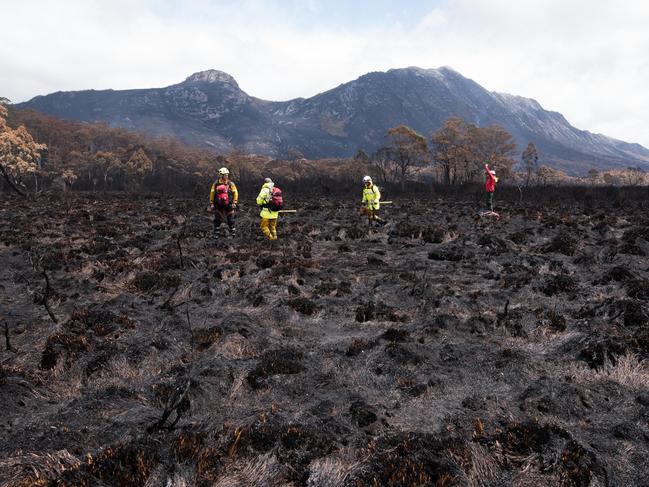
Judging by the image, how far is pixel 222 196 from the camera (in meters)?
13.6

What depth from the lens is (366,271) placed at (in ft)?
36.2

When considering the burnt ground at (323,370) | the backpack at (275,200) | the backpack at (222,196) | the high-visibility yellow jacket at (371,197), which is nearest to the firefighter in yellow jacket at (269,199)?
the backpack at (275,200)

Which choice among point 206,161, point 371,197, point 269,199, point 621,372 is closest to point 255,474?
point 621,372

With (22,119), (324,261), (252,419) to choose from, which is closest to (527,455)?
(252,419)

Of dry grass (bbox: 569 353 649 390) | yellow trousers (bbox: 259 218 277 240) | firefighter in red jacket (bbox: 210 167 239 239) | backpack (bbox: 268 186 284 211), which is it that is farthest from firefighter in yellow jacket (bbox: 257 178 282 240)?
dry grass (bbox: 569 353 649 390)

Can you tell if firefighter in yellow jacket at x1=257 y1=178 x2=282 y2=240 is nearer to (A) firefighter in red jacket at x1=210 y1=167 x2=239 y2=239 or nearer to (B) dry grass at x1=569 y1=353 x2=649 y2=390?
(A) firefighter in red jacket at x1=210 y1=167 x2=239 y2=239

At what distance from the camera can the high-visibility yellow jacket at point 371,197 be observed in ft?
54.4

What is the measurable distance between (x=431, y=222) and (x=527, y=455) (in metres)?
15.6

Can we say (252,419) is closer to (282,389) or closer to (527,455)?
(282,389)

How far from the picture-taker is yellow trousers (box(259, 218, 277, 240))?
14070 millimetres

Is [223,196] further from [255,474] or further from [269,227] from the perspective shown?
[255,474]

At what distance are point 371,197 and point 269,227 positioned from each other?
4.75 meters

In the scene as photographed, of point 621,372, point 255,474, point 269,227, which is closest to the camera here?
point 255,474

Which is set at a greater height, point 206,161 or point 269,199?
point 206,161
